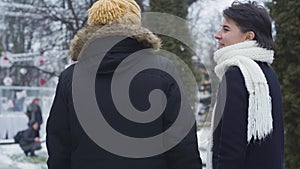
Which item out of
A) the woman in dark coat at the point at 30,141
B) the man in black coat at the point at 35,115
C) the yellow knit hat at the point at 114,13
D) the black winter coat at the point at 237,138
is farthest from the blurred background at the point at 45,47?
the yellow knit hat at the point at 114,13

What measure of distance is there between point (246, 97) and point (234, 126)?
0.15m

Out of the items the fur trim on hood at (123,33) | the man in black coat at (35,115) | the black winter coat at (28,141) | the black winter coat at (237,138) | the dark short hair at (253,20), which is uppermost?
the dark short hair at (253,20)

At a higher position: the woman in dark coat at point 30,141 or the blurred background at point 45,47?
the blurred background at point 45,47

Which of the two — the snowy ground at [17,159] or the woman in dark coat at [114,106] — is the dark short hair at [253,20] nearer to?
the woman in dark coat at [114,106]

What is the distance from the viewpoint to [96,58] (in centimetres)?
212

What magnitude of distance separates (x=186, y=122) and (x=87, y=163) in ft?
1.52

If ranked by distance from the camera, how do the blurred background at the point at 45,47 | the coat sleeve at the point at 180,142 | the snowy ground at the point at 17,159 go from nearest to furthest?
the coat sleeve at the point at 180,142
the snowy ground at the point at 17,159
the blurred background at the point at 45,47

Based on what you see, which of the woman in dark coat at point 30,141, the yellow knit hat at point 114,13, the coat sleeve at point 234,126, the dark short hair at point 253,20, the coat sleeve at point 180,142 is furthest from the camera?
the woman in dark coat at point 30,141

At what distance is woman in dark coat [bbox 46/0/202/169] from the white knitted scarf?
1.25ft

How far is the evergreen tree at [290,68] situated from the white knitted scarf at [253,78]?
3.40 meters

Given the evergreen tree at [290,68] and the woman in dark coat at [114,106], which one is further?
the evergreen tree at [290,68]

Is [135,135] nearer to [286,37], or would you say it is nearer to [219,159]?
[219,159]

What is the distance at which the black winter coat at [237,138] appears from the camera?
228 cm

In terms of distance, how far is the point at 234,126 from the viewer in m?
2.28
